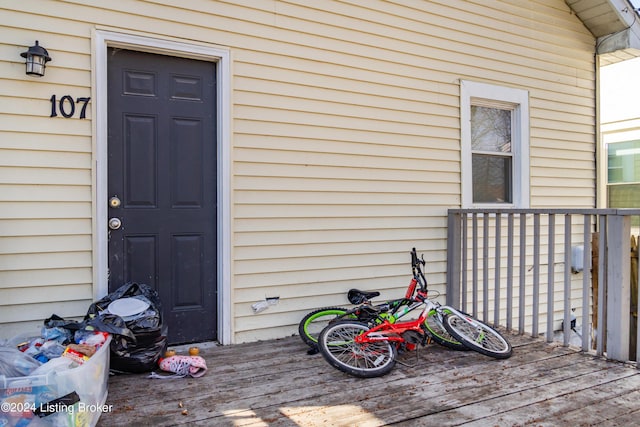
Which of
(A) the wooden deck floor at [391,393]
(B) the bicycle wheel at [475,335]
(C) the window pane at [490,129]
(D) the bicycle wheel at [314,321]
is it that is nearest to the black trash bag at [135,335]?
(A) the wooden deck floor at [391,393]

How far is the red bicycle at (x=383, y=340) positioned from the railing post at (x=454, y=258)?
3.20ft

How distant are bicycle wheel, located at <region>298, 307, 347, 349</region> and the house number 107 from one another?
2139 millimetres

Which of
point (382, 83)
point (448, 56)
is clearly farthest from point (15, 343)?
point (448, 56)

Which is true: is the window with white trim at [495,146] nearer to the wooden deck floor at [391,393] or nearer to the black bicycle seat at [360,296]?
the black bicycle seat at [360,296]

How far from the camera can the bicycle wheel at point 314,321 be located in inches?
133

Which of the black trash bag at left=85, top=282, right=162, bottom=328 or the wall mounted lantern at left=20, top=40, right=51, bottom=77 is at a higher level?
the wall mounted lantern at left=20, top=40, right=51, bottom=77

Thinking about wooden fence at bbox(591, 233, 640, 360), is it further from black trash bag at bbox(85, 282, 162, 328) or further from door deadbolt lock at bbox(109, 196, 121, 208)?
door deadbolt lock at bbox(109, 196, 121, 208)

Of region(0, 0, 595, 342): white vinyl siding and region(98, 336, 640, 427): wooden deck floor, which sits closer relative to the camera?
region(98, 336, 640, 427): wooden deck floor

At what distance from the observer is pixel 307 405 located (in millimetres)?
2467

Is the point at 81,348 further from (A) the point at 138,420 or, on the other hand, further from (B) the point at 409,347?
(B) the point at 409,347

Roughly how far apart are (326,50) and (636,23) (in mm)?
3904

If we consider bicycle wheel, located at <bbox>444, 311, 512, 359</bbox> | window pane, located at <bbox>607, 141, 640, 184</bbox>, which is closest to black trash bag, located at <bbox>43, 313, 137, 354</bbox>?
bicycle wheel, located at <bbox>444, 311, 512, 359</bbox>

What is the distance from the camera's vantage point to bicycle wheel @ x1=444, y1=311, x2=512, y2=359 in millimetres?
3215

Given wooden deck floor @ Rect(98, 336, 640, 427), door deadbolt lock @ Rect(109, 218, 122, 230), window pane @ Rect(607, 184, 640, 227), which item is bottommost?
wooden deck floor @ Rect(98, 336, 640, 427)
